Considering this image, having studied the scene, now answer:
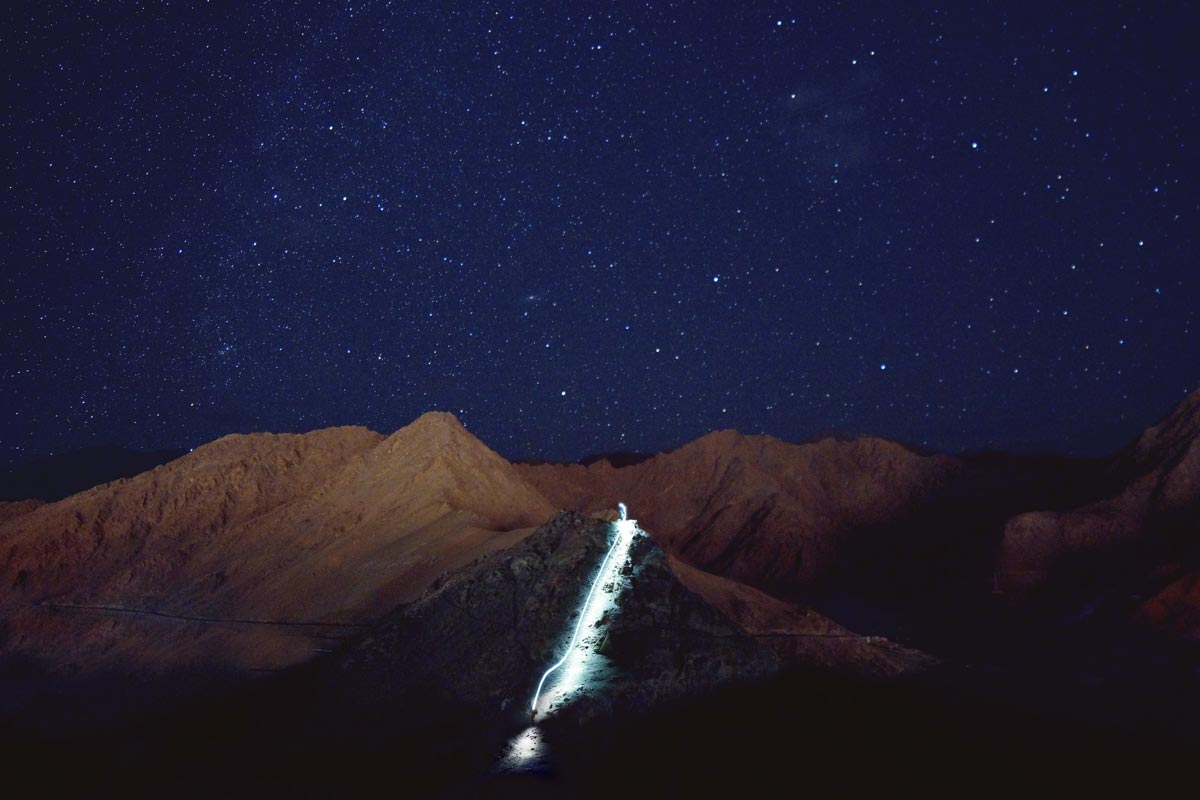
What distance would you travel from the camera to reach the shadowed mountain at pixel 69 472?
93.0 metres

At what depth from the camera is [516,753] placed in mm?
10273

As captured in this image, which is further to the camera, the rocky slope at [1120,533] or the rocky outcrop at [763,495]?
the rocky outcrop at [763,495]

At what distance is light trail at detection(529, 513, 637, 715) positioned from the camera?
1184cm

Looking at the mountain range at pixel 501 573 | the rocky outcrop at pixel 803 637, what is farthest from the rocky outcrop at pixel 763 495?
the rocky outcrop at pixel 803 637

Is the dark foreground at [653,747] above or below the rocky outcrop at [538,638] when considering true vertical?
below

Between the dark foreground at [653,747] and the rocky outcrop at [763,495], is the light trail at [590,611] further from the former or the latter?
the rocky outcrop at [763,495]

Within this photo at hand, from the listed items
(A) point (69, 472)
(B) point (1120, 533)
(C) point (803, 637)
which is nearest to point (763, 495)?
(B) point (1120, 533)

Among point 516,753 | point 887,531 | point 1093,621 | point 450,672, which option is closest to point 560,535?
point 450,672

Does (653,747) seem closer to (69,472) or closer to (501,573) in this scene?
(501,573)

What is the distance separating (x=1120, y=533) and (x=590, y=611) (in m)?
32.1

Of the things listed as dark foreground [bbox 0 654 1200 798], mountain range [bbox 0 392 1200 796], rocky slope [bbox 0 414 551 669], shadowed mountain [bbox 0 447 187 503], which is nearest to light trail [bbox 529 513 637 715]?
mountain range [bbox 0 392 1200 796]

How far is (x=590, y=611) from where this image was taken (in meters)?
13.4

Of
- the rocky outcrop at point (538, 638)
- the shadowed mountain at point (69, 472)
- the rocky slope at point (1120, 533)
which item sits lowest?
the rocky slope at point (1120, 533)

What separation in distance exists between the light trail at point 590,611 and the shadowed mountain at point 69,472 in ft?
303
